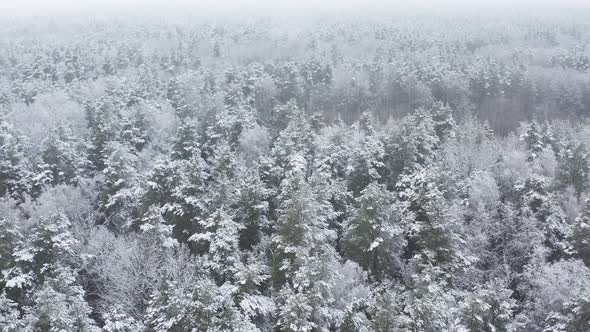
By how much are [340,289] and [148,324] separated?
13.3 metres

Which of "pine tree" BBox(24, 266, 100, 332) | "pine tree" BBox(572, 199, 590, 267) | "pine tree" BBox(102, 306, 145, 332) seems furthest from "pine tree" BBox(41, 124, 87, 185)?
"pine tree" BBox(572, 199, 590, 267)

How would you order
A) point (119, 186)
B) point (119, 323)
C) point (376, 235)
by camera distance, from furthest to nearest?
point (119, 186), point (376, 235), point (119, 323)

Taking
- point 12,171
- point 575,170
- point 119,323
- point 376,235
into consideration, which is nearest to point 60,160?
point 12,171

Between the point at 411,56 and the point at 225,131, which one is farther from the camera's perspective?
the point at 411,56

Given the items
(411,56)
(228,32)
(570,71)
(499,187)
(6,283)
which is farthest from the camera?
(228,32)

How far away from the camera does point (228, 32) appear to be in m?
149

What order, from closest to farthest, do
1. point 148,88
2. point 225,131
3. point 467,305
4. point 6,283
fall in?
1. point 467,305
2. point 6,283
3. point 225,131
4. point 148,88

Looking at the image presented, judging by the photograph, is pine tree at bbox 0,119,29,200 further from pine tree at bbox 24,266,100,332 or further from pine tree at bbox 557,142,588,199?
pine tree at bbox 557,142,588,199

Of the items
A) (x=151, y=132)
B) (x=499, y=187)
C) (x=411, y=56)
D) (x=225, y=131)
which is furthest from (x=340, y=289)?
(x=411, y=56)

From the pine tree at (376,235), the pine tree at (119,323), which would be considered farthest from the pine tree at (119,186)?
the pine tree at (376,235)

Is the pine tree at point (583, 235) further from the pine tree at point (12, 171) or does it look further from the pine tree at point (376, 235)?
the pine tree at point (12, 171)

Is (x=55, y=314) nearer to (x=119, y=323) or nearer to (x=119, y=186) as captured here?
(x=119, y=323)

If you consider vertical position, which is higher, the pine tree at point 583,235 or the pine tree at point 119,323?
the pine tree at point 583,235

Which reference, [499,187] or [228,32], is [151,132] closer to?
[499,187]
